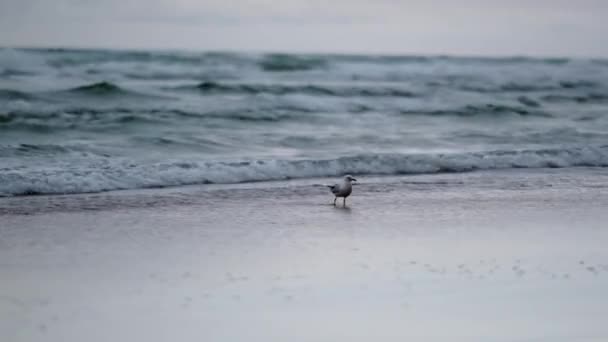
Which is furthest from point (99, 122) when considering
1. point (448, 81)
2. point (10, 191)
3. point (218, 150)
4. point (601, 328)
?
point (448, 81)

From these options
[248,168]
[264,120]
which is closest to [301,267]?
[248,168]

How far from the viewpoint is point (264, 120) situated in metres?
19.0

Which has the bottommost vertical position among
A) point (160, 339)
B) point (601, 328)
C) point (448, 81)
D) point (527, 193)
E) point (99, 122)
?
point (160, 339)

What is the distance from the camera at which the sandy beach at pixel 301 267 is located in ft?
18.2

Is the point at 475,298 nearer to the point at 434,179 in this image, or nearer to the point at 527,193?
the point at 527,193

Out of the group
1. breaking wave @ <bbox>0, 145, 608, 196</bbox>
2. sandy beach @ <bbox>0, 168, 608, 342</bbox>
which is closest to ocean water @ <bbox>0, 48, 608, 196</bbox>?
breaking wave @ <bbox>0, 145, 608, 196</bbox>

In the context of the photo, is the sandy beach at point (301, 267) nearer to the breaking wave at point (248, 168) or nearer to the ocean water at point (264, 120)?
the breaking wave at point (248, 168)

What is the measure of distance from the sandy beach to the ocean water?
1730 millimetres

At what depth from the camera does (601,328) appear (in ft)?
18.5

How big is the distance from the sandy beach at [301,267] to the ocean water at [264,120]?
1730 mm

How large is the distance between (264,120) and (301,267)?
40.0 feet

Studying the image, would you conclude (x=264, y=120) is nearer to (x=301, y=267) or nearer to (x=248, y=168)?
(x=248, y=168)

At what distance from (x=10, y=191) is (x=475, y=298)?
6.17 metres

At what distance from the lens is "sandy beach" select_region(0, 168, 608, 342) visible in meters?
5.56
